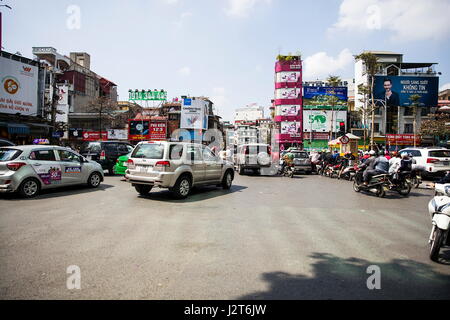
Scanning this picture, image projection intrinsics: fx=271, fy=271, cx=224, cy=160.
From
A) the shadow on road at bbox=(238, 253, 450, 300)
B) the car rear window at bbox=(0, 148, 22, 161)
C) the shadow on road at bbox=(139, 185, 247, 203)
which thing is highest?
the car rear window at bbox=(0, 148, 22, 161)

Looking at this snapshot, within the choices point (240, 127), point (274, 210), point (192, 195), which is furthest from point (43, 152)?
point (240, 127)

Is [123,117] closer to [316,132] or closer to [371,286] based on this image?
[316,132]

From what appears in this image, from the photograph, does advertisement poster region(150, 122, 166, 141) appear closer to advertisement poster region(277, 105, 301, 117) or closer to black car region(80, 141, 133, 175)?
advertisement poster region(277, 105, 301, 117)

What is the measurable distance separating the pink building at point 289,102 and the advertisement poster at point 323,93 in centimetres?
162

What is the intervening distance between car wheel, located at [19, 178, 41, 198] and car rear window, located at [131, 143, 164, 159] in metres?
3.21

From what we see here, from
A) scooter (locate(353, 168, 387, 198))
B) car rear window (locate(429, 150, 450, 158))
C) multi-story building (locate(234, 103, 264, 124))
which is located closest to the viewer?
scooter (locate(353, 168, 387, 198))

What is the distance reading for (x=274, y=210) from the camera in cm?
761

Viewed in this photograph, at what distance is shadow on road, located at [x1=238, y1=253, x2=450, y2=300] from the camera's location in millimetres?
3100

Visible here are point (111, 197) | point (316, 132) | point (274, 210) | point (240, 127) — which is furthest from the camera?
point (240, 127)

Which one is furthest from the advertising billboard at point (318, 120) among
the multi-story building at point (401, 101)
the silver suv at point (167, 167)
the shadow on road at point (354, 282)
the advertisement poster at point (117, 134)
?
the shadow on road at point (354, 282)

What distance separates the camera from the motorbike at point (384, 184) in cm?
1034

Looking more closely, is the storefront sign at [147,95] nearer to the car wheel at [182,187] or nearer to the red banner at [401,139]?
the red banner at [401,139]

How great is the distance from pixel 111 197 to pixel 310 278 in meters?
7.27

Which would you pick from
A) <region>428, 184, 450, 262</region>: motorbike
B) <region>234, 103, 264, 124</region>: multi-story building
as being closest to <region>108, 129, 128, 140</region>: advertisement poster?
<region>428, 184, 450, 262</region>: motorbike
